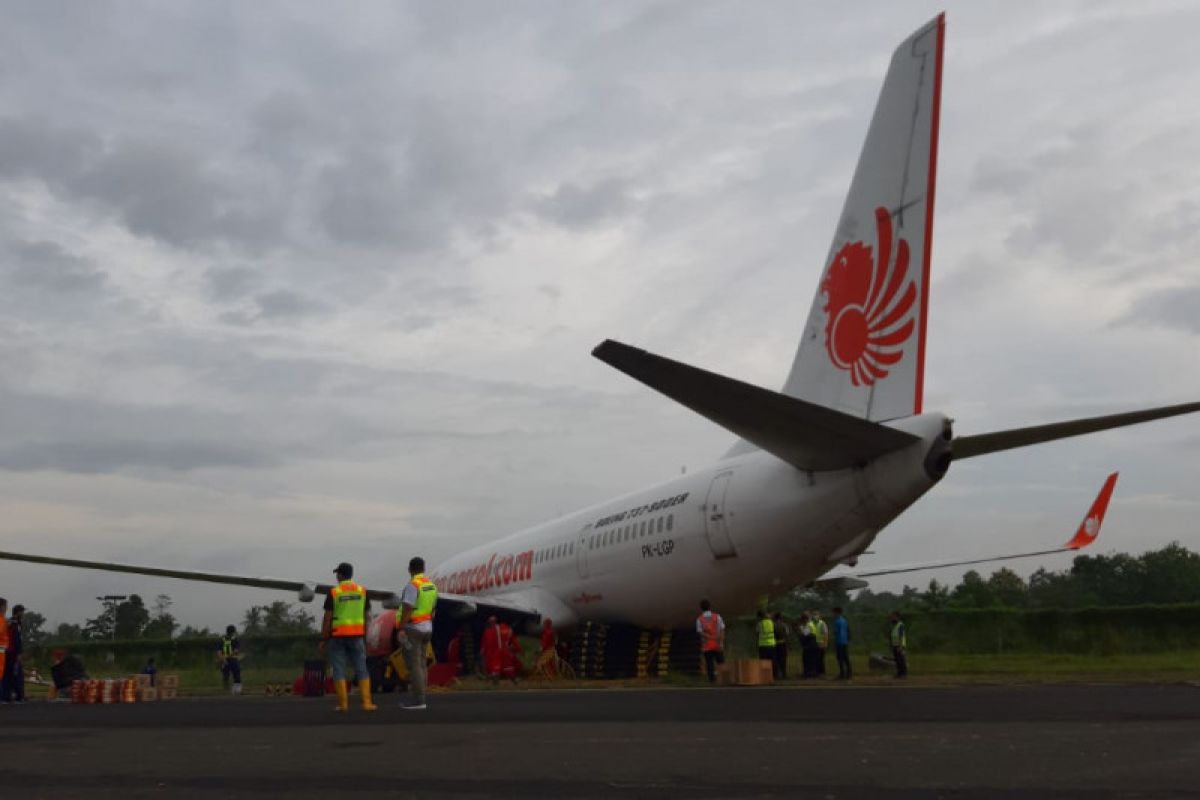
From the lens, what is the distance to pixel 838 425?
13.4 meters

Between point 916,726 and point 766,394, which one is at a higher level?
point 766,394

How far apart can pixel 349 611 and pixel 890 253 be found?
8095 mm

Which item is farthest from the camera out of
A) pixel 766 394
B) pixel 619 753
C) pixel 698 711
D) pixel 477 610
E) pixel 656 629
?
pixel 477 610

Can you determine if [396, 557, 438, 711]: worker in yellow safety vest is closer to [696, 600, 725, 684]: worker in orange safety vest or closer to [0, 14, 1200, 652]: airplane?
[0, 14, 1200, 652]: airplane

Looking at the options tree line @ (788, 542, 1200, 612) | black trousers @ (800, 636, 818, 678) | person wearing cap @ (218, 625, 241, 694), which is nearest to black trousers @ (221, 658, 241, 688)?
person wearing cap @ (218, 625, 241, 694)

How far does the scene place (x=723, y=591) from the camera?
18797mm

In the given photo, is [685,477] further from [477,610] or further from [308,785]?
[308,785]

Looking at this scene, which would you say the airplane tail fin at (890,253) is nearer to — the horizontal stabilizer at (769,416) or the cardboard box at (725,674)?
the horizontal stabilizer at (769,416)

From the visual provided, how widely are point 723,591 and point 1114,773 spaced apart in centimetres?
1320

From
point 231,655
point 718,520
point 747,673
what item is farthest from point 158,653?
point 718,520

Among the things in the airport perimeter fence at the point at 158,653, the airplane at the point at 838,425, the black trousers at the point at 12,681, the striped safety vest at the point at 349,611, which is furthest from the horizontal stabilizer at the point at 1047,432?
the airport perimeter fence at the point at 158,653

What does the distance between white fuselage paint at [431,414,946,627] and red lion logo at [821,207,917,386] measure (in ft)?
4.64

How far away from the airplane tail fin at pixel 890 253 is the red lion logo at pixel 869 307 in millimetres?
13

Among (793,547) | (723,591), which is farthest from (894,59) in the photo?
(723,591)
